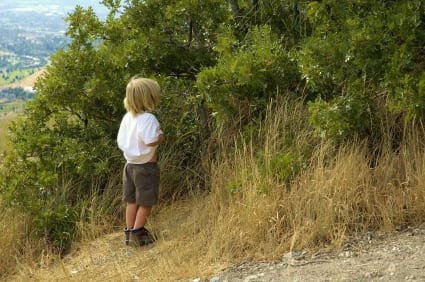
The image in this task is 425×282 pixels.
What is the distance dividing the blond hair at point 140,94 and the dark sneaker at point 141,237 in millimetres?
1036

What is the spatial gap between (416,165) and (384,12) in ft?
3.82

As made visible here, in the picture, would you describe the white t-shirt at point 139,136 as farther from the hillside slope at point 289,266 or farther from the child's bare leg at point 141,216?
the hillside slope at point 289,266

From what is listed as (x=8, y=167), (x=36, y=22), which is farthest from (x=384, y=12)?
(x=36, y=22)

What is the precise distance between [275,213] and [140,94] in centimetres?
149

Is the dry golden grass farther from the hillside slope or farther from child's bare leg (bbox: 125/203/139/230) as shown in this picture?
child's bare leg (bbox: 125/203/139/230)

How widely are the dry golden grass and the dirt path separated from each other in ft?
0.39

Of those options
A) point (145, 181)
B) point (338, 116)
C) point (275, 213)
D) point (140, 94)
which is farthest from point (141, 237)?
point (338, 116)

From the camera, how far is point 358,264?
4.09m

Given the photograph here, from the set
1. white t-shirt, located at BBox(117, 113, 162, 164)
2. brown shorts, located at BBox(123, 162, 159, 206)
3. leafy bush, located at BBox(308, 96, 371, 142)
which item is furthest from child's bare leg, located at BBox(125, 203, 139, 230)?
leafy bush, located at BBox(308, 96, 371, 142)

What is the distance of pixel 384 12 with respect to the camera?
15.4 feet

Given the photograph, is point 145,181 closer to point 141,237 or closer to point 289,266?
point 141,237

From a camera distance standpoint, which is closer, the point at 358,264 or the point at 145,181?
the point at 358,264

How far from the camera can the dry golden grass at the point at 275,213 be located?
4559 mm

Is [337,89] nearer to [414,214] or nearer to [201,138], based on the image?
[414,214]
